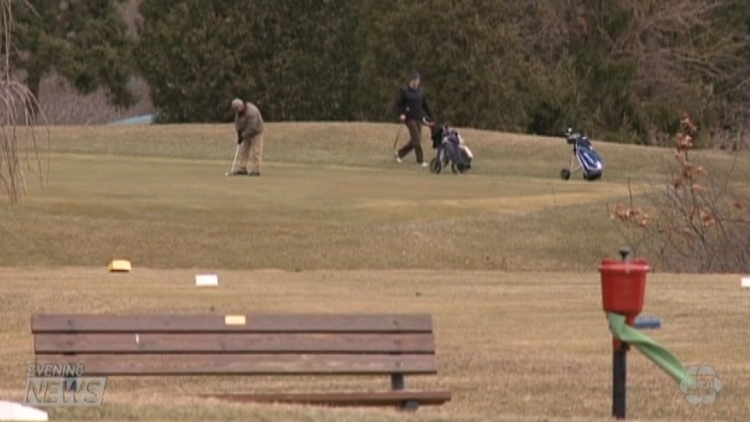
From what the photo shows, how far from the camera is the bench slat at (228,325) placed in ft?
40.1

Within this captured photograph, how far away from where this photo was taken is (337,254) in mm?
28344

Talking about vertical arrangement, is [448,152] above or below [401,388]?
below

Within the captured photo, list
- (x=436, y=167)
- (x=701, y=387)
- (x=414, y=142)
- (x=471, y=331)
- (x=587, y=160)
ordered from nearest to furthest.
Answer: (x=701, y=387) < (x=471, y=331) < (x=436, y=167) < (x=587, y=160) < (x=414, y=142)

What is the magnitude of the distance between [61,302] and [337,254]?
10035 mm

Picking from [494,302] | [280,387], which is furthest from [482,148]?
[280,387]

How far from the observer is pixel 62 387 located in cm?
1198

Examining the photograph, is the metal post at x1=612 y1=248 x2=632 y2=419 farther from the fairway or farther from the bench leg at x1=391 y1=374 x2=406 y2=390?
the bench leg at x1=391 y1=374 x2=406 y2=390

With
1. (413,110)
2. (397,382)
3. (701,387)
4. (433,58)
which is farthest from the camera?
(433,58)

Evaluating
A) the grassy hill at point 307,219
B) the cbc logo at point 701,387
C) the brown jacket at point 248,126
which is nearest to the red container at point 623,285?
the cbc logo at point 701,387

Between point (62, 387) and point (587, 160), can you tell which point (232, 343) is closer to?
point (62, 387)

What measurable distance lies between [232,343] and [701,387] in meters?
3.89

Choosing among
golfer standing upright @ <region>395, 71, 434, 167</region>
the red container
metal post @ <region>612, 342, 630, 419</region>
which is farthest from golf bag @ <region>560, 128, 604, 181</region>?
the red container

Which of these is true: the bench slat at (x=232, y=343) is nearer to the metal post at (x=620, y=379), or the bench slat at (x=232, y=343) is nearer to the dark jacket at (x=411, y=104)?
the metal post at (x=620, y=379)

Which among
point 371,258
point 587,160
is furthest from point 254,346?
Answer: point 587,160
